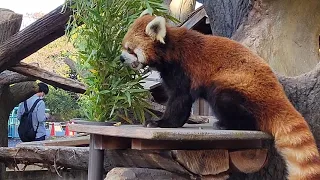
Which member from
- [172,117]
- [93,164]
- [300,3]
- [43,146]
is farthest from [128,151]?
[300,3]

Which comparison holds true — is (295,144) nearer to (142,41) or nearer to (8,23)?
(142,41)

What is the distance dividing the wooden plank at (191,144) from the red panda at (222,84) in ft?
0.27

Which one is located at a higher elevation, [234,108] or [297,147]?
[234,108]

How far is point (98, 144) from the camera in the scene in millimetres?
2102

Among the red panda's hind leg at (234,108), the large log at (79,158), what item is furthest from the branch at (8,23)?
the red panda's hind leg at (234,108)

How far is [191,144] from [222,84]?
0.28 meters

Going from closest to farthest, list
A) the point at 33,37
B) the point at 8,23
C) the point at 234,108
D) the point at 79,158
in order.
→ the point at 234,108 → the point at 79,158 → the point at 33,37 → the point at 8,23

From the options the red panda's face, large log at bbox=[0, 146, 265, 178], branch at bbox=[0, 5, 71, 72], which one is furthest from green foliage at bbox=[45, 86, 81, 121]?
the red panda's face

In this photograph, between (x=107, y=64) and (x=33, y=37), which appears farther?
(x=33, y=37)

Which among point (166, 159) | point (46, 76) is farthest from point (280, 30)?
point (46, 76)

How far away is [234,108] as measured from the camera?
6.24ft

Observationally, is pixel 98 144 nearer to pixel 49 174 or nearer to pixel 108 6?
pixel 108 6

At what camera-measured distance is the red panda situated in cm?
184

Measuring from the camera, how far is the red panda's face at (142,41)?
2.00 meters
